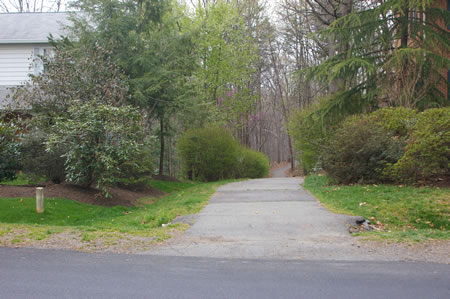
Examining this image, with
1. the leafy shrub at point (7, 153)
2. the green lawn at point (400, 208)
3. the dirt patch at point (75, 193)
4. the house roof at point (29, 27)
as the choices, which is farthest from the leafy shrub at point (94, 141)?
the house roof at point (29, 27)

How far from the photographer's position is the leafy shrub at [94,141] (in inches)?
504

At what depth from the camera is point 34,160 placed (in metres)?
13.9

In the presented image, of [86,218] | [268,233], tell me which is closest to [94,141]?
[86,218]

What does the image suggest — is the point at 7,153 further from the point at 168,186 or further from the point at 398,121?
the point at 398,121

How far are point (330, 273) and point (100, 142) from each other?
31.7 feet

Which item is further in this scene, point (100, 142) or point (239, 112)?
point (239, 112)

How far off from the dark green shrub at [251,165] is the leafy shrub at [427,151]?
1442cm

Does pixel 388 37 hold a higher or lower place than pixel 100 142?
higher

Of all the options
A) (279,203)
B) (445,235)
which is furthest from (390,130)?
(445,235)

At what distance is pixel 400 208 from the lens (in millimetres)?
10562

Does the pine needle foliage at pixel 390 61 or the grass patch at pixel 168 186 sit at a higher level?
the pine needle foliage at pixel 390 61

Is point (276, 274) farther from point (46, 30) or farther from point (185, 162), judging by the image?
point (46, 30)

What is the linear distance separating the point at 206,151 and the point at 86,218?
42.2ft

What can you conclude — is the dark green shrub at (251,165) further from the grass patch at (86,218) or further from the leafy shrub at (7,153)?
the leafy shrub at (7,153)
